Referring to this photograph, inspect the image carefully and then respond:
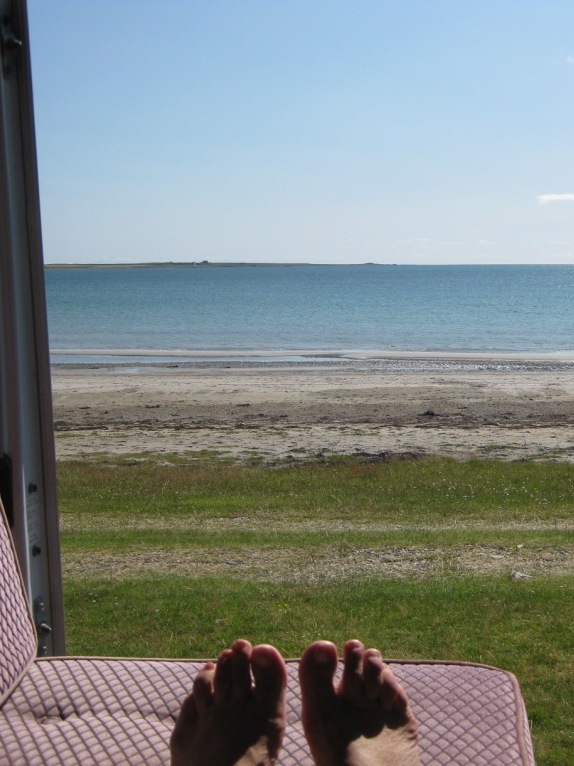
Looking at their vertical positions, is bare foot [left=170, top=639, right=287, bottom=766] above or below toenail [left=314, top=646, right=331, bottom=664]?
below

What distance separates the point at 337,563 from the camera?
6973 millimetres

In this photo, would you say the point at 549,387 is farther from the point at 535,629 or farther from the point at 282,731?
the point at 282,731

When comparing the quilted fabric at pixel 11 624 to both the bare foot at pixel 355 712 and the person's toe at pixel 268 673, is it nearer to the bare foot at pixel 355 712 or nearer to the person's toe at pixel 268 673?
the person's toe at pixel 268 673

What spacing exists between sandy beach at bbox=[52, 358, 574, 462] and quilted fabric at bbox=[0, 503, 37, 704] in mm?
10955

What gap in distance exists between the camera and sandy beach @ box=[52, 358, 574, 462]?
1464 centimetres

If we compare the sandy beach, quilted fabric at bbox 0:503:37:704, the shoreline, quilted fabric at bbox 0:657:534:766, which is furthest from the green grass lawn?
the shoreline

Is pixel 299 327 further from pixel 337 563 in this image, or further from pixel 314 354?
pixel 337 563

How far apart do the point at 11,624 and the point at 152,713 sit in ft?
1.42

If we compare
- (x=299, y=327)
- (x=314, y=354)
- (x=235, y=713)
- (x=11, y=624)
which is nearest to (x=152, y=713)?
(x=235, y=713)

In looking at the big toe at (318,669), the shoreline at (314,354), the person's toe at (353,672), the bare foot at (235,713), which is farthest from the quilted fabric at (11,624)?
the shoreline at (314,354)

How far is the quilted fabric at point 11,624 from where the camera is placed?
2.27 meters

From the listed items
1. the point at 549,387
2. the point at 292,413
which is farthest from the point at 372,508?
the point at 549,387

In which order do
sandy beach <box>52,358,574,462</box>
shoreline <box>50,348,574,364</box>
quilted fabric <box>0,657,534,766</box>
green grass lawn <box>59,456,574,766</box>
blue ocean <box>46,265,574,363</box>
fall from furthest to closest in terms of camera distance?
1. blue ocean <box>46,265,574,363</box>
2. shoreline <box>50,348,574,364</box>
3. sandy beach <box>52,358,574,462</box>
4. green grass lawn <box>59,456,574,766</box>
5. quilted fabric <box>0,657,534,766</box>

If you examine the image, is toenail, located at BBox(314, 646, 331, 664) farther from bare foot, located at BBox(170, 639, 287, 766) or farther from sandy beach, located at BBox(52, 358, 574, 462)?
sandy beach, located at BBox(52, 358, 574, 462)
